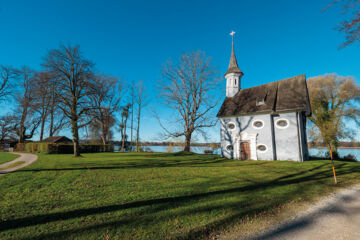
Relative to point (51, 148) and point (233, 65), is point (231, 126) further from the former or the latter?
point (51, 148)

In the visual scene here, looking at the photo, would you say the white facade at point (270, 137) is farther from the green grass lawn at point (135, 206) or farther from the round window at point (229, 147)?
the green grass lawn at point (135, 206)

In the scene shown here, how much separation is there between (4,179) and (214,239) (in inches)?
356

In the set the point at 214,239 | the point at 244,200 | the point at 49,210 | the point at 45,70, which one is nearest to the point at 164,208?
the point at 214,239

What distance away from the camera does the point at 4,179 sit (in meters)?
6.77

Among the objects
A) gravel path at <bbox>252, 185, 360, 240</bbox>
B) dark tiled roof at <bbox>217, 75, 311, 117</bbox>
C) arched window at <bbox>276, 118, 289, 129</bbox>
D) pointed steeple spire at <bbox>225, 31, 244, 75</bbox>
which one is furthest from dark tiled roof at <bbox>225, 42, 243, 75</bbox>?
gravel path at <bbox>252, 185, 360, 240</bbox>

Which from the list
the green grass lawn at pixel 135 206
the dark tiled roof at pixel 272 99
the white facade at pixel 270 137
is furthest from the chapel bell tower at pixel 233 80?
the green grass lawn at pixel 135 206

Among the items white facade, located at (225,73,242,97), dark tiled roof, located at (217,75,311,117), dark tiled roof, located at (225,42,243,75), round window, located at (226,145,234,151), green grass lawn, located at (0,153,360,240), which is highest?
dark tiled roof, located at (225,42,243,75)

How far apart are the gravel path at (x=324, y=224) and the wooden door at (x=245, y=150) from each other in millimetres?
12288

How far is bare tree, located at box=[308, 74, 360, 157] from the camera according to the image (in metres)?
21.3

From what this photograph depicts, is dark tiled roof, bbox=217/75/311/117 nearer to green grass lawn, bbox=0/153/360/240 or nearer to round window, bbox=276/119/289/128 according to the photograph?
round window, bbox=276/119/289/128

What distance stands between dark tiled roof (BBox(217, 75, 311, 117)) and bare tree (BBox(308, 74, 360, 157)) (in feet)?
21.4

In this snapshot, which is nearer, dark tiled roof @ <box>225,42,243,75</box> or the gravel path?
the gravel path

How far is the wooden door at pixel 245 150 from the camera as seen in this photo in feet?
56.8

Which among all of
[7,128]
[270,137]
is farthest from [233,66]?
[7,128]
